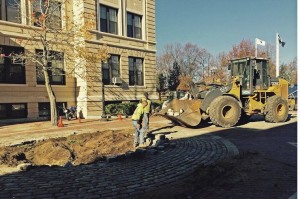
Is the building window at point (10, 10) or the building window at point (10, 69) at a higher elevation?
the building window at point (10, 10)

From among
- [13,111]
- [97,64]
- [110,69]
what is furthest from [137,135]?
[110,69]

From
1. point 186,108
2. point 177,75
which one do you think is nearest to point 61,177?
point 186,108

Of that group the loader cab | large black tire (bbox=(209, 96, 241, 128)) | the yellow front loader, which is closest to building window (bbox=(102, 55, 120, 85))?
the yellow front loader

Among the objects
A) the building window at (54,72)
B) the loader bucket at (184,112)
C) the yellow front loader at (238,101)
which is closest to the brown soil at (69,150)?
the loader bucket at (184,112)

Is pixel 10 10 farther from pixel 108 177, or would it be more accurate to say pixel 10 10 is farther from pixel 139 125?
pixel 108 177

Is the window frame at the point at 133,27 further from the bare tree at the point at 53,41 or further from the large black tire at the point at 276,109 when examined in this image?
the large black tire at the point at 276,109

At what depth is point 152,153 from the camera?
26.0 ft

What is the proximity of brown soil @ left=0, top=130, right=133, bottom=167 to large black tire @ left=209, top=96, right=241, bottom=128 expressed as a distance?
4.14 metres

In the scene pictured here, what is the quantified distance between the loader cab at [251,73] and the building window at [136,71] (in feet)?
40.7

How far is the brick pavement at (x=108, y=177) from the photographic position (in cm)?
511

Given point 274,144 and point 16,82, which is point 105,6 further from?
point 274,144

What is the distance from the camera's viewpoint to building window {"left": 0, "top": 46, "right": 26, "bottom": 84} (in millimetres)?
19203

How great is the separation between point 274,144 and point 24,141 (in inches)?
368

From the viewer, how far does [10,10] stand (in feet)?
64.3
